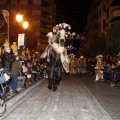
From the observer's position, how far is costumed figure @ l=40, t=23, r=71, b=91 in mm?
12309

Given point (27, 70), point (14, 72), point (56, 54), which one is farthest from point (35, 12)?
point (56, 54)

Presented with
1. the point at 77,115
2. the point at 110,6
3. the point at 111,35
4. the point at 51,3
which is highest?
the point at 51,3

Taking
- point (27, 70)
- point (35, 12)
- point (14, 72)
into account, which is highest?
point (35, 12)

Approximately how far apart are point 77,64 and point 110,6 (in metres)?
29.7

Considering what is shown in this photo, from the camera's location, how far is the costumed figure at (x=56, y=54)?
1231cm

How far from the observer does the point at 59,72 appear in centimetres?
1295

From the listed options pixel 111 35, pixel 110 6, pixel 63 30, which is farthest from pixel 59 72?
pixel 110 6

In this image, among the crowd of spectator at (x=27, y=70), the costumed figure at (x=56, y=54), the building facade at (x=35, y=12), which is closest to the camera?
the costumed figure at (x=56, y=54)

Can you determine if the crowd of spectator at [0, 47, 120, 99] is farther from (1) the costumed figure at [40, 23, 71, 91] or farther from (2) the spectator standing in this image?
(1) the costumed figure at [40, 23, 71, 91]

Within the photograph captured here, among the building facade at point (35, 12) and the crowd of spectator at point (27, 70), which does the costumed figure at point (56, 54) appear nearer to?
the crowd of spectator at point (27, 70)

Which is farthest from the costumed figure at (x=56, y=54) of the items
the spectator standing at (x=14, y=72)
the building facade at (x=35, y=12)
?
the building facade at (x=35, y=12)

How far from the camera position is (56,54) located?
1273cm

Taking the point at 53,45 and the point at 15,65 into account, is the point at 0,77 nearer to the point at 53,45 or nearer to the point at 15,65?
the point at 53,45

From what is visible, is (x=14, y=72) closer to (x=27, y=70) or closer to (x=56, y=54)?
(x=56, y=54)
